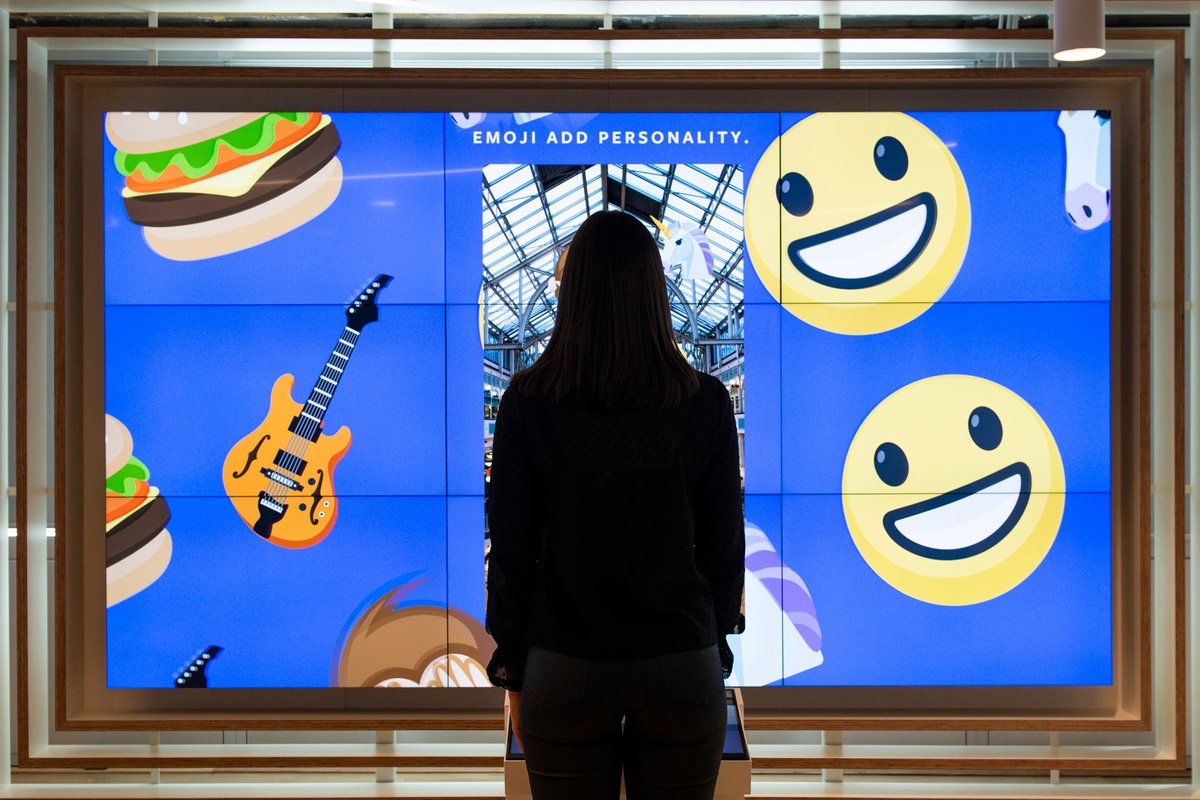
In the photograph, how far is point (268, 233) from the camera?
328cm

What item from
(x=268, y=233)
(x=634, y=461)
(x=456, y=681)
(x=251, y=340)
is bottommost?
(x=456, y=681)

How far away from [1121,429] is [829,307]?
112cm

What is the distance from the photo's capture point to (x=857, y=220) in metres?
3.29

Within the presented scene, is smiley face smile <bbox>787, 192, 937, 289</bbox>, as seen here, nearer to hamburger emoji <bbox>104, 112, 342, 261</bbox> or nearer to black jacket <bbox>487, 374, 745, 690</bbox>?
hamburger emoji <bbox>104, 112, 342, 261</bbox>

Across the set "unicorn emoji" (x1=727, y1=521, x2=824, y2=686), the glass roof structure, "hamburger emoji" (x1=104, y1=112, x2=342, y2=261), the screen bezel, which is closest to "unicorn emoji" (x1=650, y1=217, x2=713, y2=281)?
the glass roof structure

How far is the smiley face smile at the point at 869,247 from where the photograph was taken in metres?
3.29

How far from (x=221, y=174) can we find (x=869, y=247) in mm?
2278

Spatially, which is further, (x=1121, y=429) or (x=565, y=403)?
(x=1121, y=429)

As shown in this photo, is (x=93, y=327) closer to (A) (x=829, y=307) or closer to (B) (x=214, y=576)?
(B) (x=214, y=576)

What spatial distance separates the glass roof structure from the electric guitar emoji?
438mm

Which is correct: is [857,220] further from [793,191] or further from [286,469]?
[286,469]

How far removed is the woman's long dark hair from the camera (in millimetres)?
1553

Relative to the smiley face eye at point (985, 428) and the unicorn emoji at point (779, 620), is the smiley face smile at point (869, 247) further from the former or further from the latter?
the unicorn emoji at point (779, 620)

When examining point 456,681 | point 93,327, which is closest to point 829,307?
point 456,681
